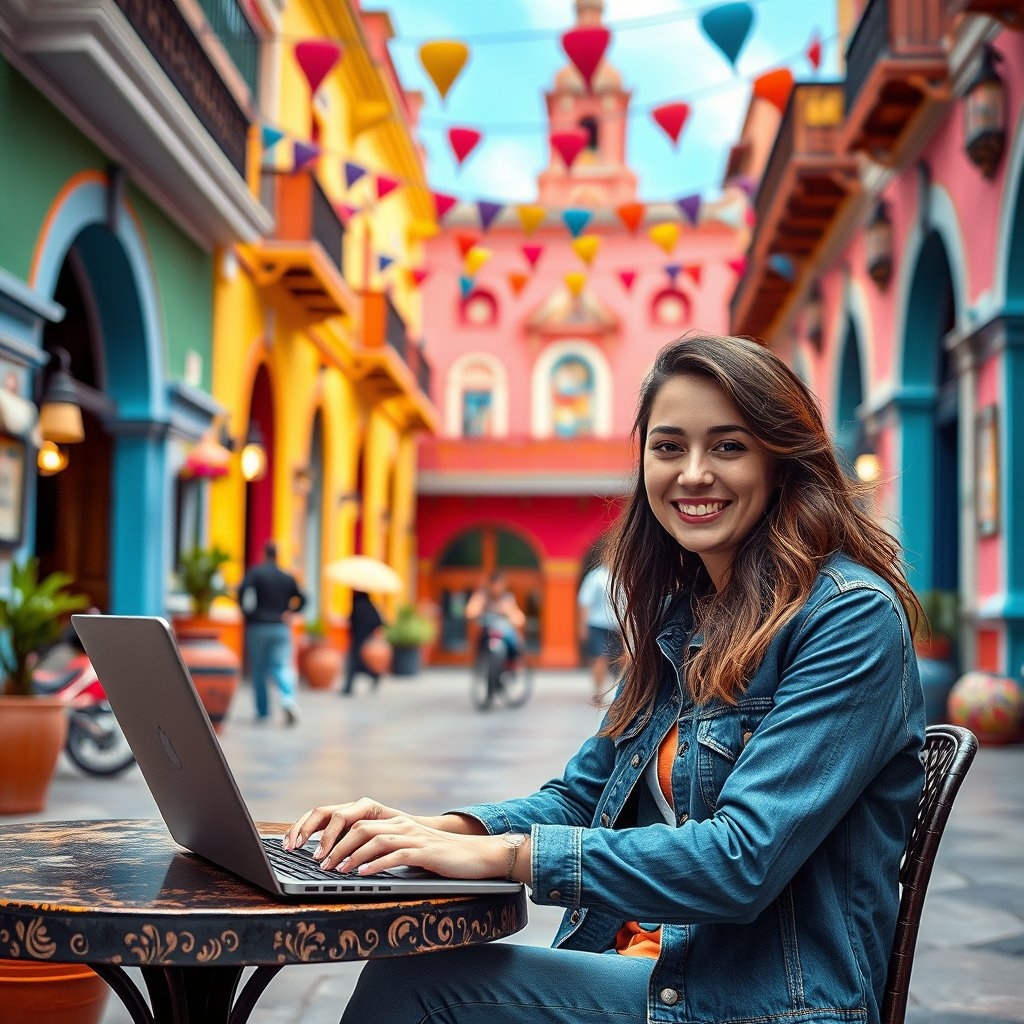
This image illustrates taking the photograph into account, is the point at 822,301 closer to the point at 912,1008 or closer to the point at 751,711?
the point at 912,1008

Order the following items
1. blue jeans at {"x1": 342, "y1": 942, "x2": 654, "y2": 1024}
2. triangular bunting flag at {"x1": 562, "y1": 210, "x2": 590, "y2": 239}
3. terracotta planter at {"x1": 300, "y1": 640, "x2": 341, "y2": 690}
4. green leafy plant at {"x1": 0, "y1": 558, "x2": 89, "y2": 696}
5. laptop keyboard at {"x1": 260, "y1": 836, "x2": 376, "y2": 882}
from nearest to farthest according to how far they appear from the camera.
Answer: laptop keyboard at {"x1": 260, "y1": 836, "x2": 376, "y2": 882}, blue jeans at {"x1": 342, "y1": 942, "x2": 654, "y2": 1024}, green leafy plant at {"x1": 0, "y1": 558, "x2": 89, "y2": 696}, triangular bunting flag at {"x1": 562, "y1": 210, "x2": 590, "y2": 239}, terracotta planter at {"x1": 300, "y1": 640, "x2": 341, "y2": 690}

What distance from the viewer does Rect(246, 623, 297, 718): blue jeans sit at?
39.6ft

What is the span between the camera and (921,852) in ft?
6.44

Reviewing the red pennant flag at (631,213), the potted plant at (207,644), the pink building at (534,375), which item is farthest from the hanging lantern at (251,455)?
the pink building at (534,375)

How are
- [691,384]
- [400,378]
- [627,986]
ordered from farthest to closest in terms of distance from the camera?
[400,378] → [691,384] → [627,986]

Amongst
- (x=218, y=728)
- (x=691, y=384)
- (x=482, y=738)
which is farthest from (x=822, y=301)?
(x=691, y=384)

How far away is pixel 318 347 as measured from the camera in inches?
719

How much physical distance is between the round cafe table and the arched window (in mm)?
28709

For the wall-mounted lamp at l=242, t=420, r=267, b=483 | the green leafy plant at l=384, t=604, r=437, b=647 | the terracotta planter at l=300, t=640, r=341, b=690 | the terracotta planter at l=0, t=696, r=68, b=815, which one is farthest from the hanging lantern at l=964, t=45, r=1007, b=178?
the green leafy plant at l=384, t=604, r=437, b=647

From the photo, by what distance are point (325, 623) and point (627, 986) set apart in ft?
54.1

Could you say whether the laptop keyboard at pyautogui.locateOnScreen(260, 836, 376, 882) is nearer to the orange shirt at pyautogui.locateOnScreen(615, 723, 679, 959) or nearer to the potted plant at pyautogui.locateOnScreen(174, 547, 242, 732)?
the orange shirt at pyautogui.locateOnScreen(615, 723, 679, 959)

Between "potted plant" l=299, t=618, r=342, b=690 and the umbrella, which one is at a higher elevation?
the umbrella

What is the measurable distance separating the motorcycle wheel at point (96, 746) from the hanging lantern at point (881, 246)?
8.69 metres

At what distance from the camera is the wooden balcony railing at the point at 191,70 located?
32.7ft
